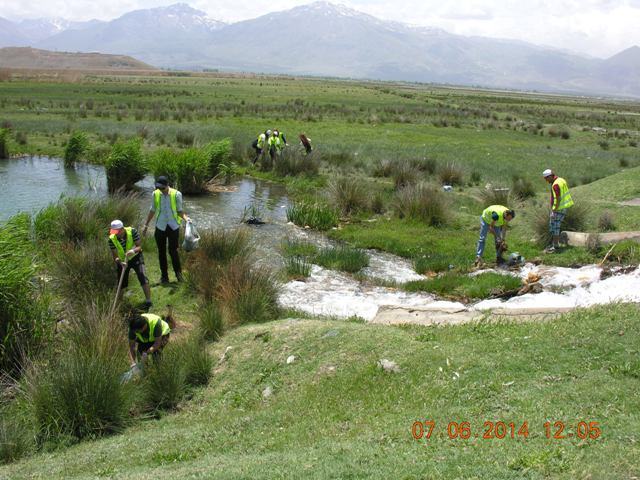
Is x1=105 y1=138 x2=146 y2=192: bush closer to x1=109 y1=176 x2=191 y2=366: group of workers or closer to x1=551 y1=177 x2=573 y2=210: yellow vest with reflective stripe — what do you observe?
x1=109 y1=176 x2=191 y2=366: group of workers

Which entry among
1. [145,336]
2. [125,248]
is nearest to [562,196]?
[125,248]

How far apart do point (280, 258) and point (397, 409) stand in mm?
9565

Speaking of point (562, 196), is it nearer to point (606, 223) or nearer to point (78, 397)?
point (606, 223)

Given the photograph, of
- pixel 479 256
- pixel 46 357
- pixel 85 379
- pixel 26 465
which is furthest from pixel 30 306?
pixel 479 256

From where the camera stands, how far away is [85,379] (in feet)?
26.1

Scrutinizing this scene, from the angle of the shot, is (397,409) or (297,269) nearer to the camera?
(397,409)

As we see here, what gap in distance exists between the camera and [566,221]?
57.6ft

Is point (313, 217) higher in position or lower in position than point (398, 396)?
lower

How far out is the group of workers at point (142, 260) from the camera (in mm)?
9414

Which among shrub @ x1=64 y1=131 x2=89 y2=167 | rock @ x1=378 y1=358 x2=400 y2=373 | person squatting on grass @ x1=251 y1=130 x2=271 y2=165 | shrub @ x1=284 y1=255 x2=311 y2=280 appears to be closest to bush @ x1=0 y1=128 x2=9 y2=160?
shrub @ x1=64 y1=131 x2=89 y2=167

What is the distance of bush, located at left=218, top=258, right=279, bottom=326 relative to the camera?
37.4ft

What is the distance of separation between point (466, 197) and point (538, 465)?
19349mm

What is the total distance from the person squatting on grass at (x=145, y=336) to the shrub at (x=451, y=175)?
1840cm
